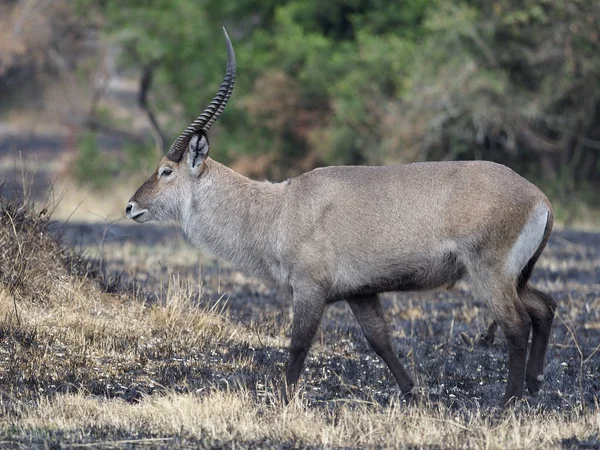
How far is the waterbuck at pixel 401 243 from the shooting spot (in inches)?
270

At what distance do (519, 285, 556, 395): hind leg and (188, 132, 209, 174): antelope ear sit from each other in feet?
8.55

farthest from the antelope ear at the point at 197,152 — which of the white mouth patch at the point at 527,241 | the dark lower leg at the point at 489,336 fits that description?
the dark lower leg at the point at 489,336

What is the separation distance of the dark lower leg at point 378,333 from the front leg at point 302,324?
1.69 ft

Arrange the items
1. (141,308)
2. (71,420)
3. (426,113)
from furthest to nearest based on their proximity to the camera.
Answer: (426,113), (141,308), (71,420)

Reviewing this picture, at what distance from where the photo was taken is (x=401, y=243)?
6934 mm

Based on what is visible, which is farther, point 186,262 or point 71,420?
point 186,262

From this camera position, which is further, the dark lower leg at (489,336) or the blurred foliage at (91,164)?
the blurred foliage at (91,164)

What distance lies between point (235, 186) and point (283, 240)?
86 centimetres

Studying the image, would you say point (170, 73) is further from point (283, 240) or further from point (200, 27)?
point (283, 240)

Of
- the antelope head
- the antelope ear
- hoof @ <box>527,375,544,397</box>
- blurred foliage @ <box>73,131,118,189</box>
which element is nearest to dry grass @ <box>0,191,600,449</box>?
hoof @ <box>527,375,544,397</box>

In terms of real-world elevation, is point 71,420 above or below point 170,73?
above

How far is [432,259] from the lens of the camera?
6.88 metres

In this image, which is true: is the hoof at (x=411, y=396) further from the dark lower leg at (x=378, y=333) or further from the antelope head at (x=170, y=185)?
the antelope head at (x=170, y=185)

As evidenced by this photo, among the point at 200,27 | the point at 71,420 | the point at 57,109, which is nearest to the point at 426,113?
the point at 200,27
